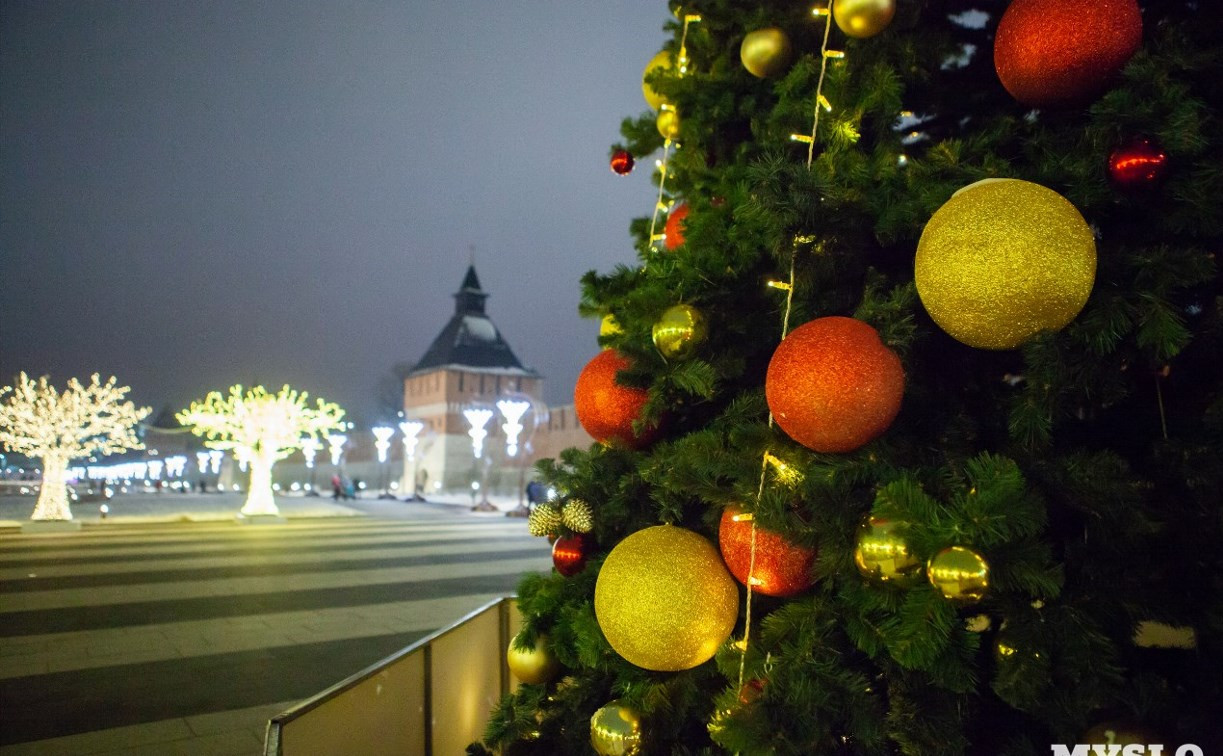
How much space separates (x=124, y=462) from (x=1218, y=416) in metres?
130

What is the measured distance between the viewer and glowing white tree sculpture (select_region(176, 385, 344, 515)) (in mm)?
19922

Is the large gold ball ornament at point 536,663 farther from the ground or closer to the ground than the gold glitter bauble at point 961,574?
closer to the ground

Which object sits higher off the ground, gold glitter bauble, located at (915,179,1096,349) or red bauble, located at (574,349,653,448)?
gold glitter bauble, located at (915,179,1096,349)

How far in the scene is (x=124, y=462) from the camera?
106m

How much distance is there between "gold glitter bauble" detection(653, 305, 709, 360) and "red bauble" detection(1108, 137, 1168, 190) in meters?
0.92

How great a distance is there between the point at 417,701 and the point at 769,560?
168cm

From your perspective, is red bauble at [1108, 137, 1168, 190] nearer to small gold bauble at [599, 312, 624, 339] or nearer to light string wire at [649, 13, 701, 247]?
small gold bauble at [599, 312, 624, 339]

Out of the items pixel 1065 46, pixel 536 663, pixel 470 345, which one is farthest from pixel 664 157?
pixel 470 345

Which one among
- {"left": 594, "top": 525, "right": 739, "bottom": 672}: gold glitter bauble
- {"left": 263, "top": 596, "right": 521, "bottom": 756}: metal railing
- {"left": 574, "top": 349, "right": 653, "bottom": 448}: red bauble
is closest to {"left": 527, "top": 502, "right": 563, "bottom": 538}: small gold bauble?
{"left": 574, "top": 349, "right": 653, "bottom": 448}: red bauble

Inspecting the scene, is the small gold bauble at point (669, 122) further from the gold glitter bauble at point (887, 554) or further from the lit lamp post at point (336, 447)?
the lit lamp post at point (336, 447)

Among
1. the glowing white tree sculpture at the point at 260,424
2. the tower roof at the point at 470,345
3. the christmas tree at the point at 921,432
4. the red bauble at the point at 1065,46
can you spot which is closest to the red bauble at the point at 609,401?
the christmas tree at the point at 921,432

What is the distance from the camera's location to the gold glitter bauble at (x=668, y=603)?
62.1 inches

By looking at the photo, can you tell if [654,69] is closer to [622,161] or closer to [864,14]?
[622,161]

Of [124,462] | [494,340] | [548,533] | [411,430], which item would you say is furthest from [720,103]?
[124,462]
